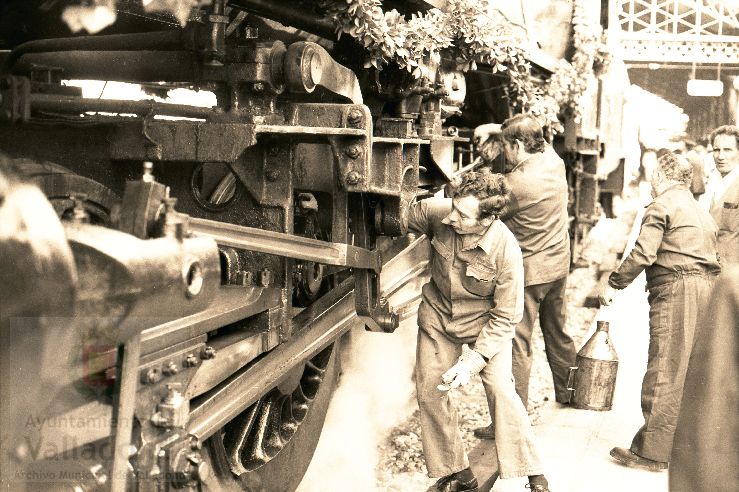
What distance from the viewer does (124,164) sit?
4059 millimetres

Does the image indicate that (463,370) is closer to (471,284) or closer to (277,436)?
(471,284)

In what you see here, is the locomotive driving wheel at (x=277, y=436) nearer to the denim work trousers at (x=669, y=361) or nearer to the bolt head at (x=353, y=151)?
the bolt head at (x=353, y=151)

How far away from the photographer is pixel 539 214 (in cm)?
611

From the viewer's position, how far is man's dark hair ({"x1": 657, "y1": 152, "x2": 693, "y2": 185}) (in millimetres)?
5688

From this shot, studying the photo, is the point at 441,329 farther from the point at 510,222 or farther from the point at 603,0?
the point at 603,0

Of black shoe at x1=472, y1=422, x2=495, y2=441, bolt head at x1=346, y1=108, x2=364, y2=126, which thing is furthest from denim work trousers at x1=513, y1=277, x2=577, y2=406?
bolt head at x1=346, y1=108, x2=364, y2=126

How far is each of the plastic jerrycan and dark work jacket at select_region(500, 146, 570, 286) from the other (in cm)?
56

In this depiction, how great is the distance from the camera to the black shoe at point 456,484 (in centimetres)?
492

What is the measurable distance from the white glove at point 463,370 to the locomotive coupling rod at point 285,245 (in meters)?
0.66

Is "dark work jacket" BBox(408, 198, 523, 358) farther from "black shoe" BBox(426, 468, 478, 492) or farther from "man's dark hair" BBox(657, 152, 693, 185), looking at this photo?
"man's dark hair" BBox(657, 152, 693, 185)

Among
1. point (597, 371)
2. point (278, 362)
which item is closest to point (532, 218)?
point (597, 371)

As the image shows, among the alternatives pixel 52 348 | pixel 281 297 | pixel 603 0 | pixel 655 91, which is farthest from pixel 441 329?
pixel 655 91

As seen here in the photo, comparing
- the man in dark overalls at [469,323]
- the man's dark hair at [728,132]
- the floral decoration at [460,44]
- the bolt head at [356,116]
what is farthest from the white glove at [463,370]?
the man's dark hair at [728,132]

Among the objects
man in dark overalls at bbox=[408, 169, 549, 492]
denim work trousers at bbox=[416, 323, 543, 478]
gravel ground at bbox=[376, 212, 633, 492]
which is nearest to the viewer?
man in dark overalls at bbox=[408, 169, 549, 492]
